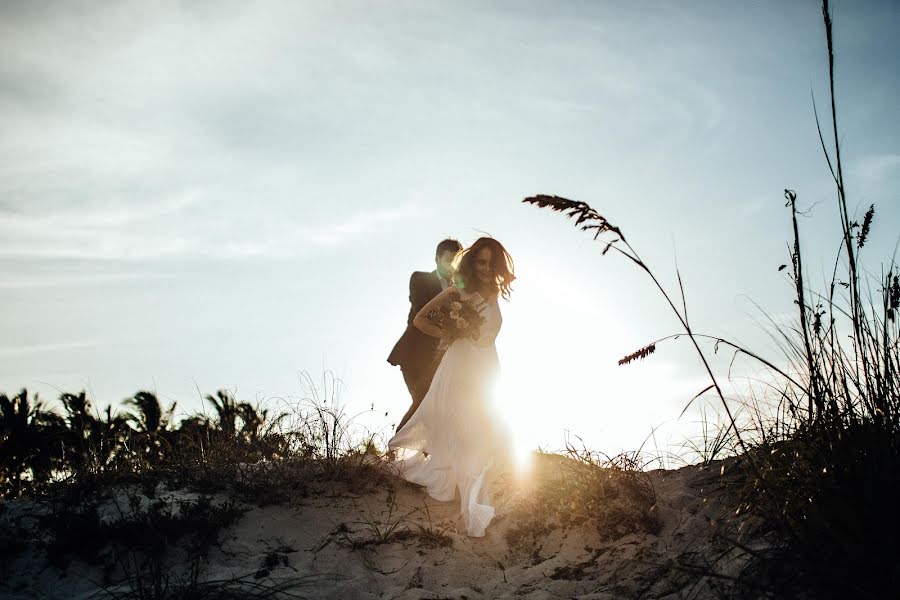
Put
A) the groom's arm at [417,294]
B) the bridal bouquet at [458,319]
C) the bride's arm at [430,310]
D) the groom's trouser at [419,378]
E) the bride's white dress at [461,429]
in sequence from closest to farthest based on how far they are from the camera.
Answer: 1. the bride's white dress at [461,429]
2. the bridal bouquet at [458,319]
3. the bride's arm at [430,310]
4. the groom's trouser at [419,378]
5. the groom's arm at [417,294]

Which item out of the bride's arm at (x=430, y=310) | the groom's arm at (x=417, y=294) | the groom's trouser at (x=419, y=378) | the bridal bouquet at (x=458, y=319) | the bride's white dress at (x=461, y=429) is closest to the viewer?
the bride's white dress at (x=461, y=429)

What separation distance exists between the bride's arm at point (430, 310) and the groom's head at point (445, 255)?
5.60 feet

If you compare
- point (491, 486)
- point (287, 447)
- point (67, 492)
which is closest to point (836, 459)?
point (491, 486)

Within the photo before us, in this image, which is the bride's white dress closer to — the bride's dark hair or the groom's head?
the bride's dark hair

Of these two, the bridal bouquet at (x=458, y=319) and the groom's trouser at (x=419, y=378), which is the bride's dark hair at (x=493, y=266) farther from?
the groom's trouser at (x=419, y=378)

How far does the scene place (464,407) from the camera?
562 centimetres

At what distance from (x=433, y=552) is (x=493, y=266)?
2656mm

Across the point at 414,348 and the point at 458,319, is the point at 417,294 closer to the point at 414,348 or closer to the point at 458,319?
the point at 414,348

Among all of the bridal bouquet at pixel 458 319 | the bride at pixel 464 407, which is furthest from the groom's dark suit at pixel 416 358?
the bridal bouquet at pixel 458 319

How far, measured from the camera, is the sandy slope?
3.72 metres

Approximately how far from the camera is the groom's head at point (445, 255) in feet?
25.1

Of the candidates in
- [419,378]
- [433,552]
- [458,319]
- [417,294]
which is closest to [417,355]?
[419,378]

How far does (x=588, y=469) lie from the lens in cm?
484

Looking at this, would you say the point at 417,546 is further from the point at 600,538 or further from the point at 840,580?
the point at 840,580
